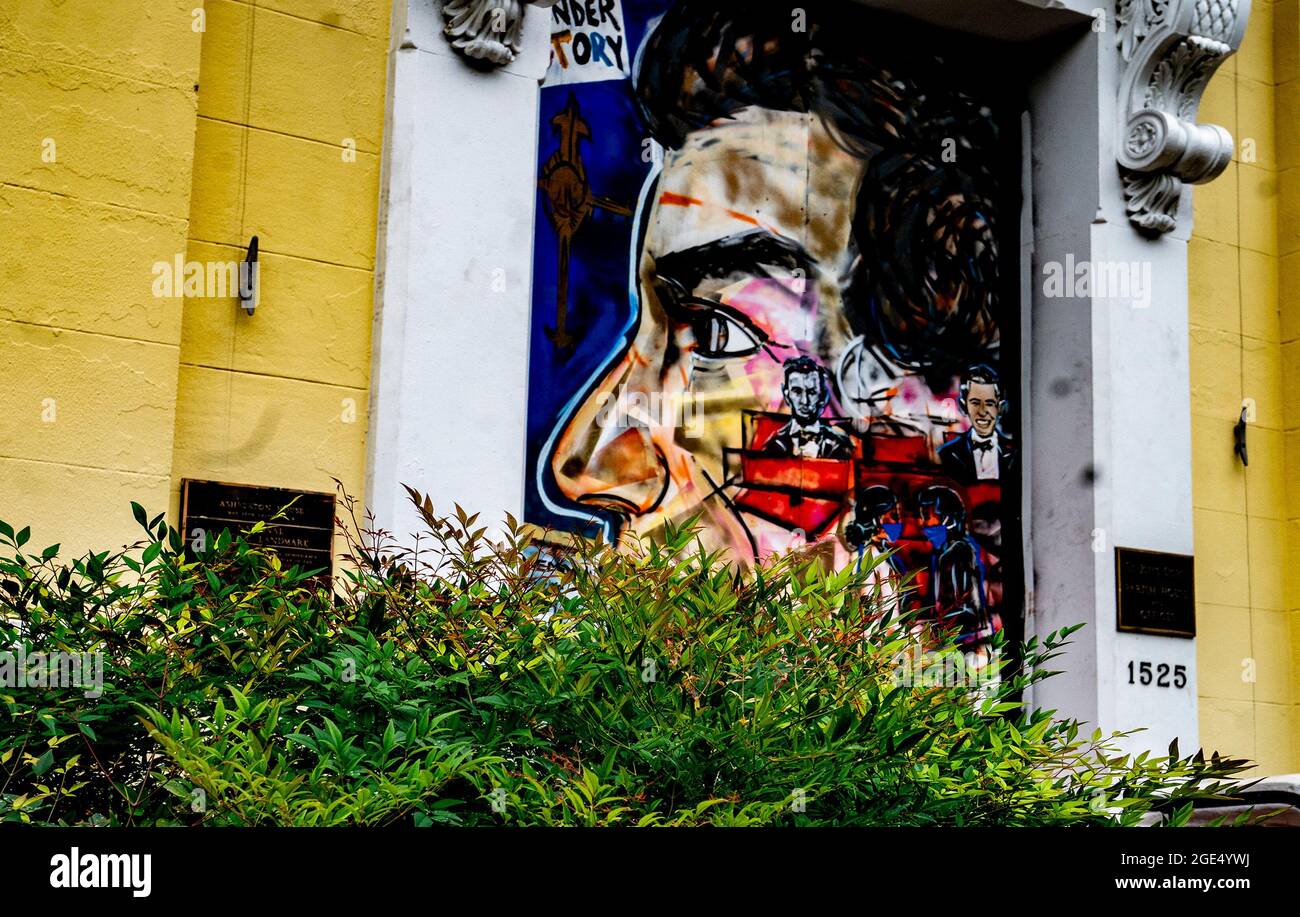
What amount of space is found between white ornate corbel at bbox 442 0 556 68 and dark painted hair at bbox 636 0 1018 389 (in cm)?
112

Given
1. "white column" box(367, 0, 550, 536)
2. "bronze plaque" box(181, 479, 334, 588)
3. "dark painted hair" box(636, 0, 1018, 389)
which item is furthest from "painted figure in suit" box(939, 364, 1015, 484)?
"bronze plaque" box(181, 479, 334, 588)

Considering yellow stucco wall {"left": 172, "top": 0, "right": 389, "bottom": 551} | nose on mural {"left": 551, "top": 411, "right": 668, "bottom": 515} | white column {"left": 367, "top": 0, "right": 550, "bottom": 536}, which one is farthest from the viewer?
nose on mural {"left": 551, "top": 411, "right": 668, "bottom": 515}

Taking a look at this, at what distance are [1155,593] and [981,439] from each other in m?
1.32

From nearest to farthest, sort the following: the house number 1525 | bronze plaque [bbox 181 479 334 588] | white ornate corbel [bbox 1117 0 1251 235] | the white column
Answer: bronze plaque [bbox 181 479 334 588]
the white column
the house number 1525
white ornate corbel [bbox 1117 0 1251 235]

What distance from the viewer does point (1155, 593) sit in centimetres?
922

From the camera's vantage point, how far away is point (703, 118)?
887 centimetres

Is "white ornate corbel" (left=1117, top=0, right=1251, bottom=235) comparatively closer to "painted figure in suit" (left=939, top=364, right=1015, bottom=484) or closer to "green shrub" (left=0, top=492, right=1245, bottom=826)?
"painted figure in suit" (left=939, top=364, right=1015, bottom=484)

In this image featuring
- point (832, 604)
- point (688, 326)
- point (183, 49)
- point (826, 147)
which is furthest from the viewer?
point (826, 147)

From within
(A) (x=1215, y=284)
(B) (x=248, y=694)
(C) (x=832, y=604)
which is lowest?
(B) (x=248, y=694)

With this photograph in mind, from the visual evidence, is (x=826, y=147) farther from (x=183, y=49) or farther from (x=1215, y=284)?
(x=183, y=49)

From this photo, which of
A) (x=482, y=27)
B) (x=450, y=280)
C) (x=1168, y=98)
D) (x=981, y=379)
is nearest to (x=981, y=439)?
(x=981, y=379)

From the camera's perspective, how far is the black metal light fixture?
7.28m

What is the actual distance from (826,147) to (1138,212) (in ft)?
A: 6.25
